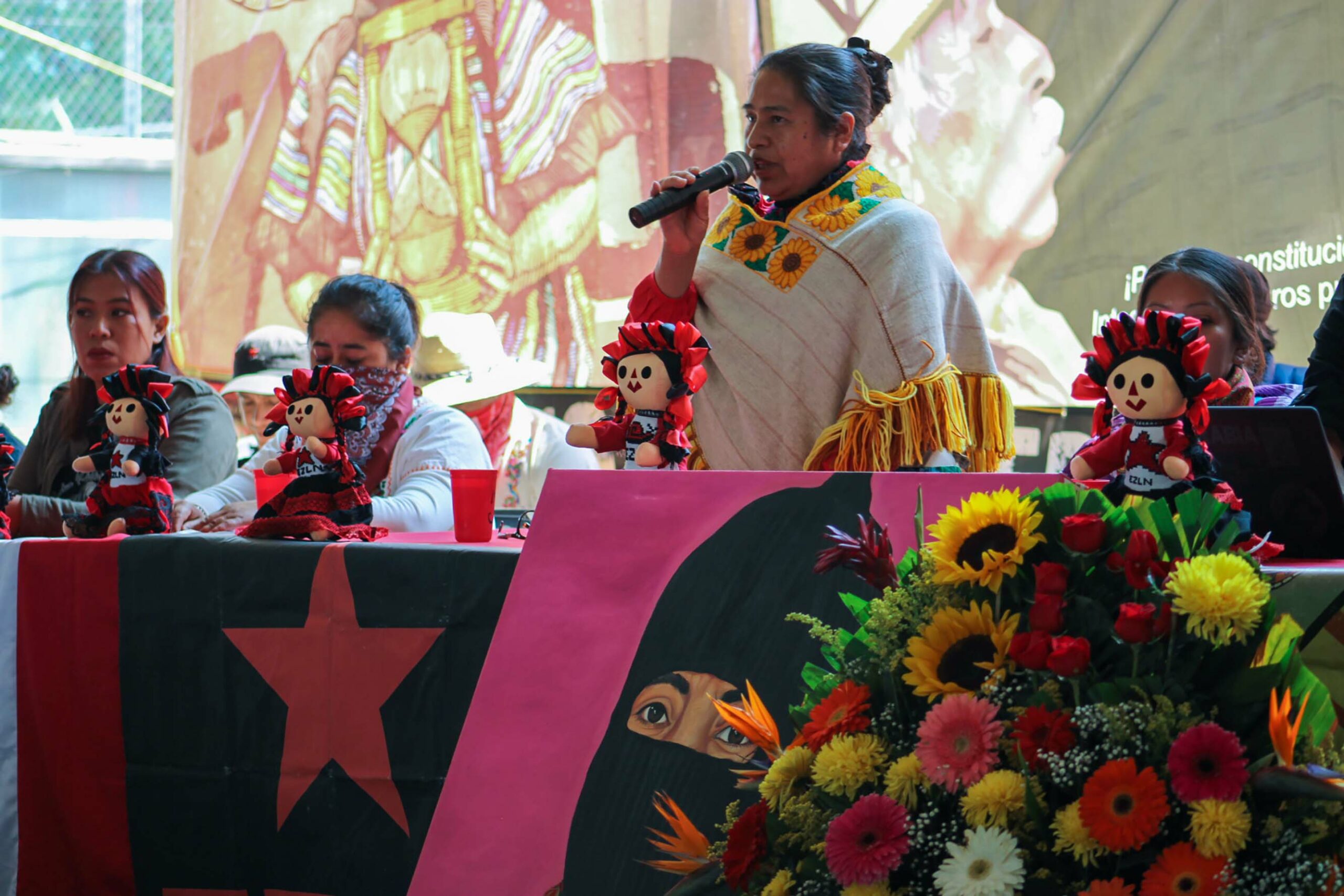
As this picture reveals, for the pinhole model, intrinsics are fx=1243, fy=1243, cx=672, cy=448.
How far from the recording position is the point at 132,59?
244 inches

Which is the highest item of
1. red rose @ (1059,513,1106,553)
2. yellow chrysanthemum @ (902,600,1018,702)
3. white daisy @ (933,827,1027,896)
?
red rose @ (1059,513,1106,553)

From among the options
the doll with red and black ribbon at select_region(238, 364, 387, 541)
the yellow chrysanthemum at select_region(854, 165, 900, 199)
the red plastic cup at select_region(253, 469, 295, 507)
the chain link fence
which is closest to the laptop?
the yellow chrysanthemum at select_region(854, 165, 900, 199)

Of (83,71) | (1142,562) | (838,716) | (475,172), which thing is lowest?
(838,716)

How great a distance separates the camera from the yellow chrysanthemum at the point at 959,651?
2.46ft

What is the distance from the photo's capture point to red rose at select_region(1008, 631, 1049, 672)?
2.34 feet

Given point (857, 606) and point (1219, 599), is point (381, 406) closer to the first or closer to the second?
point (857, 606)

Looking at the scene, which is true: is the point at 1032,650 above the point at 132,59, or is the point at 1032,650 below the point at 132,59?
below

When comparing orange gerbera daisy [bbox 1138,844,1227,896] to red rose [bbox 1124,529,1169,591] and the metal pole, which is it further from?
the metal pole

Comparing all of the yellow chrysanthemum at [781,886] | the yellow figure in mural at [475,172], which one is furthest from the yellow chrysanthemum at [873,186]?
the yellow figure in mural at [475,172]

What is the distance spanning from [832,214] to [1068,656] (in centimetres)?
113

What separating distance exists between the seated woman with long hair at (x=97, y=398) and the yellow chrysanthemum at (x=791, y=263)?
3.18ft

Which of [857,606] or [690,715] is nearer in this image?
[857,606]

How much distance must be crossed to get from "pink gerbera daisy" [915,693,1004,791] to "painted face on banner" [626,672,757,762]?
10.8 inches

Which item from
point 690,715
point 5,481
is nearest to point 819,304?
point 690,715
